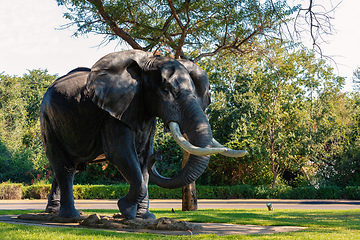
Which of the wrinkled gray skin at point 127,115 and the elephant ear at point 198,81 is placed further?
the elephant ear at point 198,81

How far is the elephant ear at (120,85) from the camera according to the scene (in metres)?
6.65

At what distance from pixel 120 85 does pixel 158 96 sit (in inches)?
28.9

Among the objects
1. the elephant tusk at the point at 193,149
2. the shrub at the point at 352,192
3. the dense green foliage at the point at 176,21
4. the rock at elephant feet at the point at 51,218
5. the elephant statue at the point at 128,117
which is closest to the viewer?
the elephant tusk at the point at 193,149

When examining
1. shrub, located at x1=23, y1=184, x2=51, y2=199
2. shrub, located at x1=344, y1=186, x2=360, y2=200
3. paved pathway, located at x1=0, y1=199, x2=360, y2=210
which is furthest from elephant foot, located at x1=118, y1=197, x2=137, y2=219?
shrub, located at x1=23, y1=184, x2=51, y2=199

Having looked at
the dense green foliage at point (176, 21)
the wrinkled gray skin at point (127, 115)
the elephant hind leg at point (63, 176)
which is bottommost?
the elephant hind leg at point (63, 176)

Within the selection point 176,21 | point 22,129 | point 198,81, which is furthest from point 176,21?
point 22,129

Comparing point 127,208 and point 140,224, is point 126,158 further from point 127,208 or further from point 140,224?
point 140,224

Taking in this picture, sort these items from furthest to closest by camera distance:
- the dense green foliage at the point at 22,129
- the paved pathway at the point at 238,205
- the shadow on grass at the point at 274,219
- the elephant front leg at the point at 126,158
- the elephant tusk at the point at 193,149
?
the dense green foliage at the point at 22,129, the paved pathway at the point at 238,205, the shadow on grass at the point at 274,219, the elephant front leg at the point at 126,158, the elephant tusk at the point at 193,149

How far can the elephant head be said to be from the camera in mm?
6008

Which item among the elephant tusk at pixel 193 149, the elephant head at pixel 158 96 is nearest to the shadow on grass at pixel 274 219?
the elephant head at pixel 158 96

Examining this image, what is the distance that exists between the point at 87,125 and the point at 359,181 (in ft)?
74.4

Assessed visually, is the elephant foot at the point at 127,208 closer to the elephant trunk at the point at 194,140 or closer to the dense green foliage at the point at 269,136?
the elephant trunk at the point at 194,140

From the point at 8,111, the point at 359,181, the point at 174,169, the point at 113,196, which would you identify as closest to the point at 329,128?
the point at 359,181

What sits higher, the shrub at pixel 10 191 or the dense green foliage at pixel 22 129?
the dense green foliage at pixel 22 129
